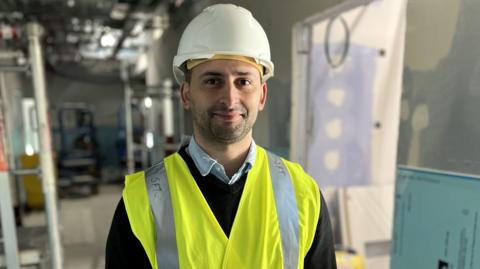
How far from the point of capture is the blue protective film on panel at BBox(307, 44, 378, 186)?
7.02 feet

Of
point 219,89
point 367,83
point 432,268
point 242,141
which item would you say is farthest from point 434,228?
point 367,83

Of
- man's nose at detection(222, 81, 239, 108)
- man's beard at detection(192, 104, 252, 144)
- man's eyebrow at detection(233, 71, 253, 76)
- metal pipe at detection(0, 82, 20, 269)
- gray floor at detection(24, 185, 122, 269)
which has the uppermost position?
man's eyebrow at detection(233, 71, 253, 76)

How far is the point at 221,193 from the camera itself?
0.90 metres

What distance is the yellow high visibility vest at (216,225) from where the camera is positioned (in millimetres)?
821

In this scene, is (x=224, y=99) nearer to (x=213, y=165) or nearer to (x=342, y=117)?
(x=213, y=165)

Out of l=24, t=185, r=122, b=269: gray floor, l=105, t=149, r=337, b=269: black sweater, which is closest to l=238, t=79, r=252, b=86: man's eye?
l=105, t=149, r=337, b=269: black sweater

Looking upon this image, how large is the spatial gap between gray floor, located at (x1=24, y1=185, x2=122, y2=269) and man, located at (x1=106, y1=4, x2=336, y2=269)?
2752 millimetres

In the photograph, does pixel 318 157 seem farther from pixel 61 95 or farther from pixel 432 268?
pixel 61 95

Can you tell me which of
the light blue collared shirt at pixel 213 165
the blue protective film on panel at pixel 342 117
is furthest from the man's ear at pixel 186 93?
the blue protective film on panel at pixel 342 117

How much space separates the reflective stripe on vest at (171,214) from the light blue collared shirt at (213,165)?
8cm

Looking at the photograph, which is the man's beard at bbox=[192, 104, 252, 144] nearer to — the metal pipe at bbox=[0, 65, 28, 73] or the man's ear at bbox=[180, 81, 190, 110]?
the man's ear at bbox=[180, 81, 190, 110]

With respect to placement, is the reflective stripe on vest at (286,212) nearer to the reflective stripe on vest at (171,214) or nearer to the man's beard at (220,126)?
the reflective stripe on vest at (171,214)

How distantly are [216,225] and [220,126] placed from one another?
10.1 inches

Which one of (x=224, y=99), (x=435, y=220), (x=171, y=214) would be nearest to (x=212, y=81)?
(x=224, y=99)
